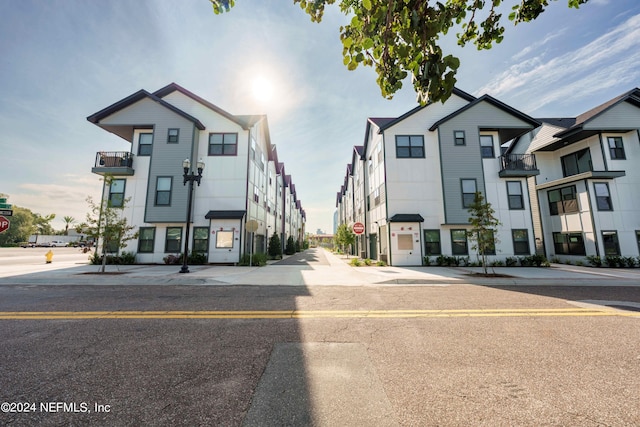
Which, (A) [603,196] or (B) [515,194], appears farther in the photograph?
(B) [515,194]

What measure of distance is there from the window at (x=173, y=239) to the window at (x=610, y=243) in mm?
30481

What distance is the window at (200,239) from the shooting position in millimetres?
17844

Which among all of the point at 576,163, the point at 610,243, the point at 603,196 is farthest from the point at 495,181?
the point at 610,243

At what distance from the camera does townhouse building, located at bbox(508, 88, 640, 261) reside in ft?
57.9

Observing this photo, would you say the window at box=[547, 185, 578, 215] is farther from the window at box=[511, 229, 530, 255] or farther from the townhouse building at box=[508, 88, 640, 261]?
the window at box=[511, 229, 530, 255]

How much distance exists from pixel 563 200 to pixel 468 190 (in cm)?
925

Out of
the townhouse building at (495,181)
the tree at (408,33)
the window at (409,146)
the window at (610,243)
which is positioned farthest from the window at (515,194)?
the tree at (408,33)

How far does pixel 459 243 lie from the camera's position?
17844 mm

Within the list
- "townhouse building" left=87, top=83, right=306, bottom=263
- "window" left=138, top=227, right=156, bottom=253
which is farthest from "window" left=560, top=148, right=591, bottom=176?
"window" left=138, top=227, right=156, bottom=253

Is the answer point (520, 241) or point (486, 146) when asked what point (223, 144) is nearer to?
point (486, 146)

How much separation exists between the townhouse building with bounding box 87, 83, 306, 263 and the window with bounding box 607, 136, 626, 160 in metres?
27.8

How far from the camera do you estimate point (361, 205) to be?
92.0 feet

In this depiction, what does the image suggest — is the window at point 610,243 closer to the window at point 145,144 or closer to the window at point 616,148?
the window at point 616,148

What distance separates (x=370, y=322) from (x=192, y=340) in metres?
3.41
